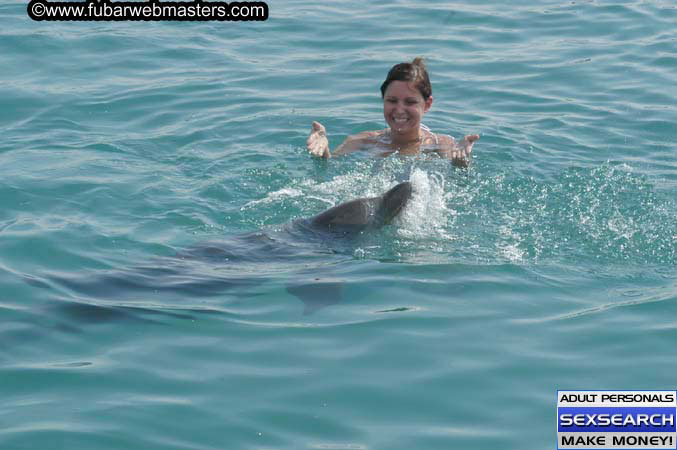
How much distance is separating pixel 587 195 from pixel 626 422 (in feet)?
11.7

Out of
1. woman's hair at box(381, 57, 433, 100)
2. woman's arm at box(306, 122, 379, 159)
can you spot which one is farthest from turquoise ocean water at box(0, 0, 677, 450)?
woman's hair at box(381, 57, 433, 100)

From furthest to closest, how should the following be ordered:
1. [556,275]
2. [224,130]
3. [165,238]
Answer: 1. [224,130]
2. [165,238]
3. [556,275]

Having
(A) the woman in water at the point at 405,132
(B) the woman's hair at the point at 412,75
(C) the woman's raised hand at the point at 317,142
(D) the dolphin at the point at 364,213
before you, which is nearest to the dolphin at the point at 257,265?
(D) the dolphin at the point at 364,213

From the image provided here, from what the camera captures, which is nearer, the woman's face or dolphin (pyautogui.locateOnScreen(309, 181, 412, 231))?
dolphin (pyautogui.locateOnScreen(309, 181, 412, 231))

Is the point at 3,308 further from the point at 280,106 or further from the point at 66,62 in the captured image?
the point at 66,62

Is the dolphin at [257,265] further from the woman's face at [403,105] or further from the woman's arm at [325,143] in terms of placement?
the woman's face at [403,105]

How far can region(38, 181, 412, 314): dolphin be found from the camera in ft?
22.9

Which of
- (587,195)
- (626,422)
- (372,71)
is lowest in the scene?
(626,422)

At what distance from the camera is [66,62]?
1272 centimetres

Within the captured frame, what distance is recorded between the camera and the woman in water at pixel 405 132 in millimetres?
9344

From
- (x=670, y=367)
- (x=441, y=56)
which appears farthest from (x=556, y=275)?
(x=441, y=56)

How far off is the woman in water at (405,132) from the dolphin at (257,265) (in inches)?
65.8

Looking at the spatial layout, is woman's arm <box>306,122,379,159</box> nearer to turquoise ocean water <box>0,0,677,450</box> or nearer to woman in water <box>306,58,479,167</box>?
woman in water <box>306,58,479,167</box>

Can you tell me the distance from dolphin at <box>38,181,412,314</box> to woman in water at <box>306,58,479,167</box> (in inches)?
65.8
